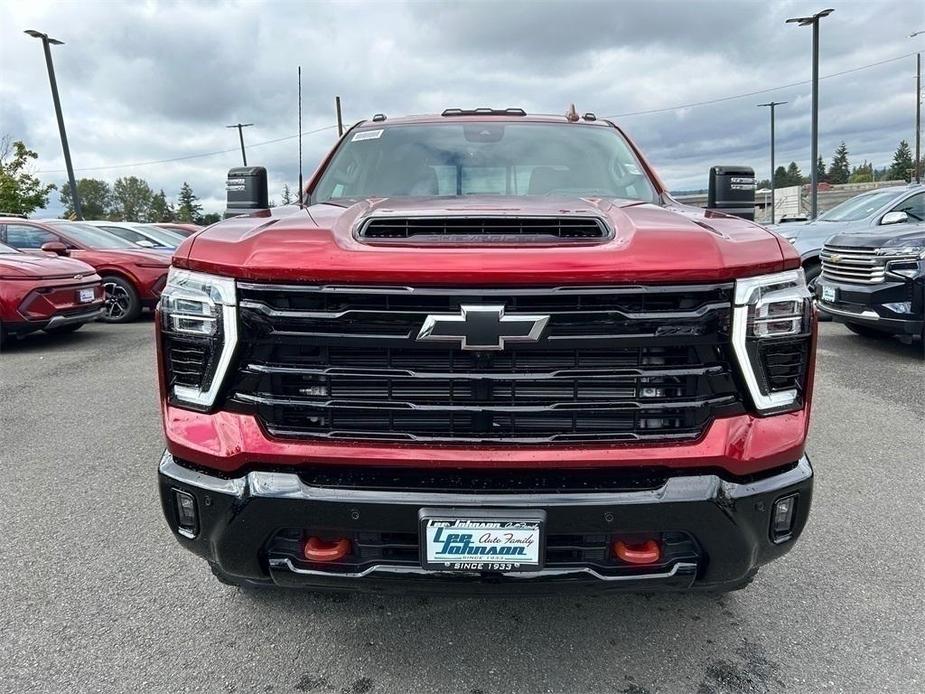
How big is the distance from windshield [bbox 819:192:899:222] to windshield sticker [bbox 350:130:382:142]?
25.2ft

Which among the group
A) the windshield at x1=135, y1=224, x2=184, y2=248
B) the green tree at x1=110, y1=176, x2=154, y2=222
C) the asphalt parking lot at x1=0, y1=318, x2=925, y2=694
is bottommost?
the asphalt parking lot at x1=0, y1=318, x2=925, y2=694

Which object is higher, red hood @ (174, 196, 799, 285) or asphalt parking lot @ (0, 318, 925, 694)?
red hood @ (174, 196, 799, 285)

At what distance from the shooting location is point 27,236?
980cm

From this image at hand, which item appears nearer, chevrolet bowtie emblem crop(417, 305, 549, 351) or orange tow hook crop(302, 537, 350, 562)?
chevrolet bowtie emblem crop(417, 305, 549, 351)

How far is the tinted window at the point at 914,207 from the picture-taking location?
768cm

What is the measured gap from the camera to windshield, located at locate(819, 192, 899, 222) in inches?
337

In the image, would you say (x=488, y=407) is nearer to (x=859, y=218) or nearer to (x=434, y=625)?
(x=434, y=625)

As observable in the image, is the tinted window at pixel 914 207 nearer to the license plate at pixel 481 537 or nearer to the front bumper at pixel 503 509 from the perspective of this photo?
the front bumper at pixel 503 509

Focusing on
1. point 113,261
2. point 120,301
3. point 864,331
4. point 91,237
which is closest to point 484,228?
point 864,331

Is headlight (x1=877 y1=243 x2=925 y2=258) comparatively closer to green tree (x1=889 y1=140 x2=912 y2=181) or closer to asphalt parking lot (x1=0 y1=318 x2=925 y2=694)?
asphalt parking lot (x1=0 y1=318 x2=925 y2=694)

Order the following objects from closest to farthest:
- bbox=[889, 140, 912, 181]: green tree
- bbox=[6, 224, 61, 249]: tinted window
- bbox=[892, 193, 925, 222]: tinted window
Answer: bbox=[892, 193, 925, 222]: tinted window
bbox=[6, 224, 61, 249]: tinted window
bbox=[889, 140, 912, 181]: green tree

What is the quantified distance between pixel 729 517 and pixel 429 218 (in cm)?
127

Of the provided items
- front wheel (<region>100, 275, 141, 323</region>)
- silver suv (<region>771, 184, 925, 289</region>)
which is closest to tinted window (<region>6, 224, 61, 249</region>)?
front wheel (<region>100, 275, 141, 323</region>)

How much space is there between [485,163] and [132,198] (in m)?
109
